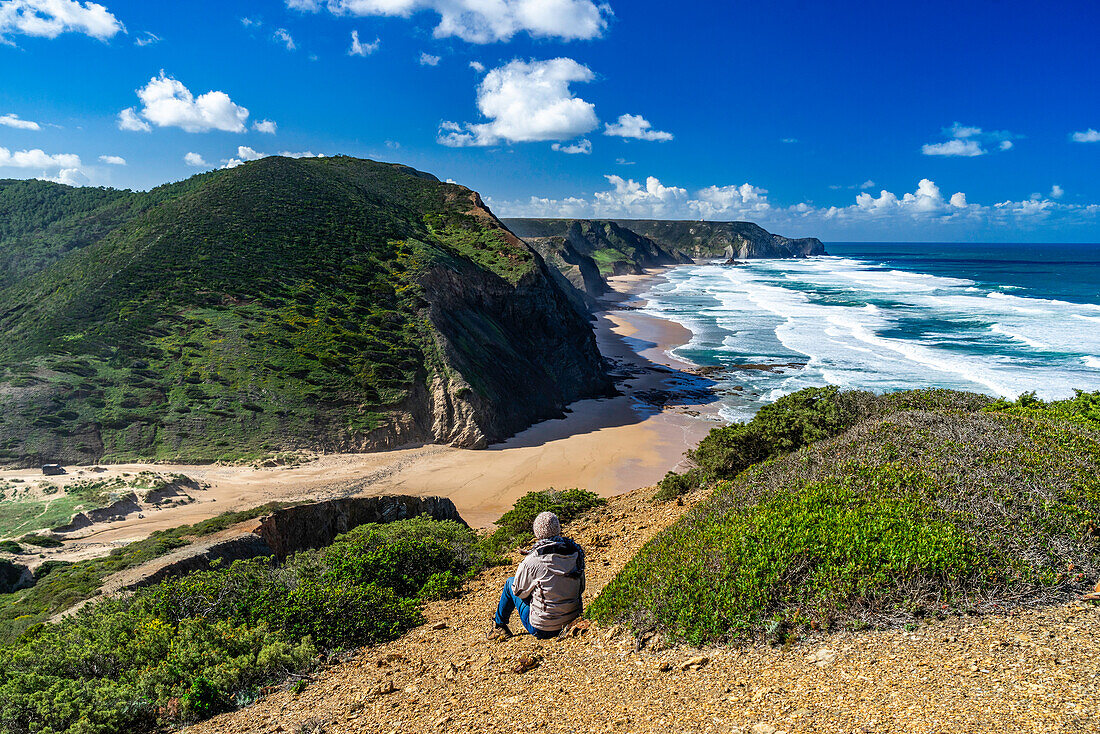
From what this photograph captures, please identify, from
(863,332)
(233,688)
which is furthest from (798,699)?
(863,332)

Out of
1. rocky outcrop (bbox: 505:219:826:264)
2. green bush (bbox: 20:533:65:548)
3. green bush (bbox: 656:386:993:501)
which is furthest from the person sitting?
rocky outcrop (bbox: 505:219:826:264)

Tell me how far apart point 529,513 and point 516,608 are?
5645 millimetres

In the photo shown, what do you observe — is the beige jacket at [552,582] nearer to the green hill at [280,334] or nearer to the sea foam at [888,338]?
the green hill at [280,334]

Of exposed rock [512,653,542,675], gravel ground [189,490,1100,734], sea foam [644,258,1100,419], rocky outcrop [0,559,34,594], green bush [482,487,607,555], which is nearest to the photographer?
gravel ground [189,490,1100,734]

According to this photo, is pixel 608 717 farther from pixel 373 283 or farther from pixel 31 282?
pixel 31 282

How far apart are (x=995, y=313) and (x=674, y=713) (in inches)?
2708

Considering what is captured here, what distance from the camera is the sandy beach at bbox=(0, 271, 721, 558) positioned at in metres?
18.6

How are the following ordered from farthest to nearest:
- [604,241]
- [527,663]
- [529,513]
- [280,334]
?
[604,241] → [280,334] → [529,513] → [527,663]

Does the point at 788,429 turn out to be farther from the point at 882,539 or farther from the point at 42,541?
the point at 42,541

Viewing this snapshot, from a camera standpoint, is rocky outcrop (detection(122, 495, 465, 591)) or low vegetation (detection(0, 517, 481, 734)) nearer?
low vegetation (detection(0, 517, 481, 734))

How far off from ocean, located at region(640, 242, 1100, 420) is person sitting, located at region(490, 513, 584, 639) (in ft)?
81.2

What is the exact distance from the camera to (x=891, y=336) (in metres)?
46.4

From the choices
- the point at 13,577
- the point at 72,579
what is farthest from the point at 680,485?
the point at 13,577

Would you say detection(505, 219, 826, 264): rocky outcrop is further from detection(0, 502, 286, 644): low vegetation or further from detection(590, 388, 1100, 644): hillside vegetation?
detection(590, 388, 1100, 644): hillside vegetation
